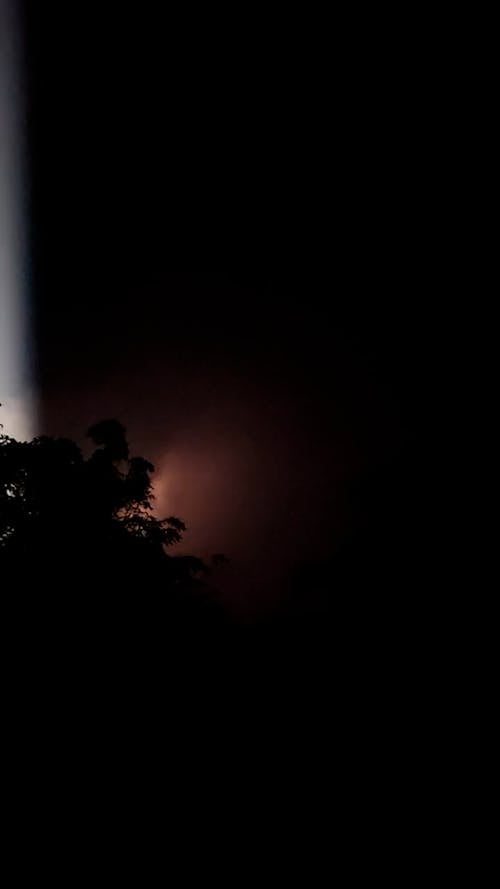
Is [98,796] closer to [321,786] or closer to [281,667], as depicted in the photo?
[321,786]

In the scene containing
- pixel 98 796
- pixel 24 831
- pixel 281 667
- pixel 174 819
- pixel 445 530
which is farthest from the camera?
pixel 445 530

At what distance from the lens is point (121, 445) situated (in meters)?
7.89

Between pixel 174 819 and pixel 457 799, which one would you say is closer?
pixel 174 819

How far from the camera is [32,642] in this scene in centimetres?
622

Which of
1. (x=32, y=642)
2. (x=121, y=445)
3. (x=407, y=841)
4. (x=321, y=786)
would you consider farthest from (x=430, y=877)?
(x=121, y=445)

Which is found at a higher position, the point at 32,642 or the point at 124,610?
the point at 124,610

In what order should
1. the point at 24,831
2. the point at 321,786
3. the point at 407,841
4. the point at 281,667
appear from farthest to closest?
the point at 281,667, the point at 321,786, the point at 407,841, the point at 24,831

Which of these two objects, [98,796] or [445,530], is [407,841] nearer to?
[98,796]

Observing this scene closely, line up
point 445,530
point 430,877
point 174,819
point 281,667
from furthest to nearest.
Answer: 1. point 445,530
2. point 281,667
3. point 430,877
4. point 174,819

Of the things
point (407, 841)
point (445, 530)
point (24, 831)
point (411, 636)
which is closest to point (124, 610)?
point (24, 831)

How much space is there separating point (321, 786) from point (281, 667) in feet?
9.45

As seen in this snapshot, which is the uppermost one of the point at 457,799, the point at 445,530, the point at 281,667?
the point at 445,530

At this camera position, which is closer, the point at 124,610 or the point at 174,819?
the point at 174,819

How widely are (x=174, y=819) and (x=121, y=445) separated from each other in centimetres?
481
